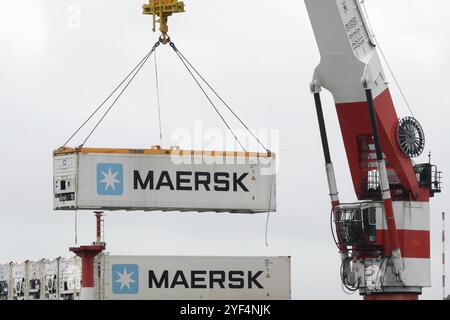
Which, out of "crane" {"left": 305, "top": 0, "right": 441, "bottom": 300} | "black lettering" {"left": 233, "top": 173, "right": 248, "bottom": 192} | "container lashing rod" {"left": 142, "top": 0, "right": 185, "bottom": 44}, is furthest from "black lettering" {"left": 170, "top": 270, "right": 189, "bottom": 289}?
"container lashing rod" {"left": 142, "top": 0, "right": 185, "bottom": 44}

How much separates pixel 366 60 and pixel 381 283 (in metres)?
11.6

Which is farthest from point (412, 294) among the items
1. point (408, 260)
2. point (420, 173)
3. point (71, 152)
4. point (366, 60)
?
point (71, 152)

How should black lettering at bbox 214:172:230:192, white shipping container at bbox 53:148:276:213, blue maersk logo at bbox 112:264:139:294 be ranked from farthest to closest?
blue maersk logo at bbox 112:264:139:294 → black lettering at bbox 214:172:230:192 → white shipping container at bbox 53:148:276:213

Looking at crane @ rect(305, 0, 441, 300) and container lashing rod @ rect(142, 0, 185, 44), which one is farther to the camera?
crane @ rect(305, 0, 441, 300)

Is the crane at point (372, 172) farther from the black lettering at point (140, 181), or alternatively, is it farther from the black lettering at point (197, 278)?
the black lettering at point (140, 181)

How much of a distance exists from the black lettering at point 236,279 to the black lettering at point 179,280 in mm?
2294

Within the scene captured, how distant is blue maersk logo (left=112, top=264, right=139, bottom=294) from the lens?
64812mm

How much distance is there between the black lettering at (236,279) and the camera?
65750 mm

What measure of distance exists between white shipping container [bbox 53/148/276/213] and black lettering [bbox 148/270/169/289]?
3938 millimetres

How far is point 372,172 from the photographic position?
66.6 metres

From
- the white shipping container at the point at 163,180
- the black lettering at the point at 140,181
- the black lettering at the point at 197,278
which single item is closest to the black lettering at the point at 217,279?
the black lettering at the point at 197,278

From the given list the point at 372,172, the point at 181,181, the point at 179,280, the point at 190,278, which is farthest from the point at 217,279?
the point at 372,172

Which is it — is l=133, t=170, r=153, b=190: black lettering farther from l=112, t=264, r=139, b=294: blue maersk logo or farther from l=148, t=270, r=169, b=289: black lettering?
l=148, t=270, r=169, b=289: black lettering

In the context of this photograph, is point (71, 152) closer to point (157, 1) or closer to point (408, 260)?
point (157, 1)
